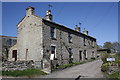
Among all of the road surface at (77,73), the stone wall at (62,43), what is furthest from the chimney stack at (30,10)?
the road surface at (77,73)

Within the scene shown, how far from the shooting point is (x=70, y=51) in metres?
24.1

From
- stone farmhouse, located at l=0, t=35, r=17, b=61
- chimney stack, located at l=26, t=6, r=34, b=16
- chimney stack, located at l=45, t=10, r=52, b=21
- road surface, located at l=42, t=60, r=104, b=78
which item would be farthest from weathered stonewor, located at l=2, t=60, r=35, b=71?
stone farmhouse, located at l=0, t=35, r=17, b=61

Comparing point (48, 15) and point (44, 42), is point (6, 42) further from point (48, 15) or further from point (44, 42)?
point (44, 42)

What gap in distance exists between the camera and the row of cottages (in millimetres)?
18938

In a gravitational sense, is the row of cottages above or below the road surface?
above

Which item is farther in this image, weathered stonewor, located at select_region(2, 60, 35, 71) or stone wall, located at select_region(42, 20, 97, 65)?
stone wall, located at select_region(42, 20, 97, 65)

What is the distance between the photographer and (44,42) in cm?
1905

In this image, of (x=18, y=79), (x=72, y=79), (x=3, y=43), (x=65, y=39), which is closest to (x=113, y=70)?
(x=72, y=79)

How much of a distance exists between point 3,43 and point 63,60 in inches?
682

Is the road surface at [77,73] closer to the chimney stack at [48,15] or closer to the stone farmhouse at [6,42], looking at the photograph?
the chimney stack at [48,15]

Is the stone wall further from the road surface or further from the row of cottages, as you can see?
the road surface

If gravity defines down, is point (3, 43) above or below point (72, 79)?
above

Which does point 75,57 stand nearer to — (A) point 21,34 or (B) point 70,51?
(B) point 70,51

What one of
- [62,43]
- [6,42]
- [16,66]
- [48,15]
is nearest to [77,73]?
[16,66]
